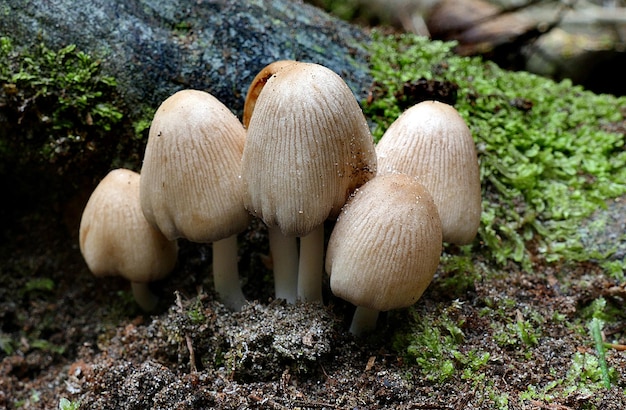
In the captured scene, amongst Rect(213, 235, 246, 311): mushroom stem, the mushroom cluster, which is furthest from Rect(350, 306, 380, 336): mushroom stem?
Rect(213, 235, 246, 311): mushroom stem

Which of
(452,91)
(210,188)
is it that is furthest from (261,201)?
(452,91)

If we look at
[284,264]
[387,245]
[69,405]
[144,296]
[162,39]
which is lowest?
[69,405]

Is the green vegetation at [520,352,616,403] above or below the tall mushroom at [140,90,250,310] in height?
below

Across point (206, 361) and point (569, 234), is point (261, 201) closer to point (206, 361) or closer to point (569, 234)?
point (206, 361)

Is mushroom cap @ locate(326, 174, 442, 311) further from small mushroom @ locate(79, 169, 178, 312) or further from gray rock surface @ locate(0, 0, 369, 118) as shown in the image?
gray rock surface @ locate(0, 0, 369, 118)

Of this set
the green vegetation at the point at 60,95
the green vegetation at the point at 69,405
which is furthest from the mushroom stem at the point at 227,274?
the green vegetation at the point at 60,95

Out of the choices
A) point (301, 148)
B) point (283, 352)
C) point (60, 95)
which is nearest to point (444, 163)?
point (301, 148)

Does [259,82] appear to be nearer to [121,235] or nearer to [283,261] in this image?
[283,261]
